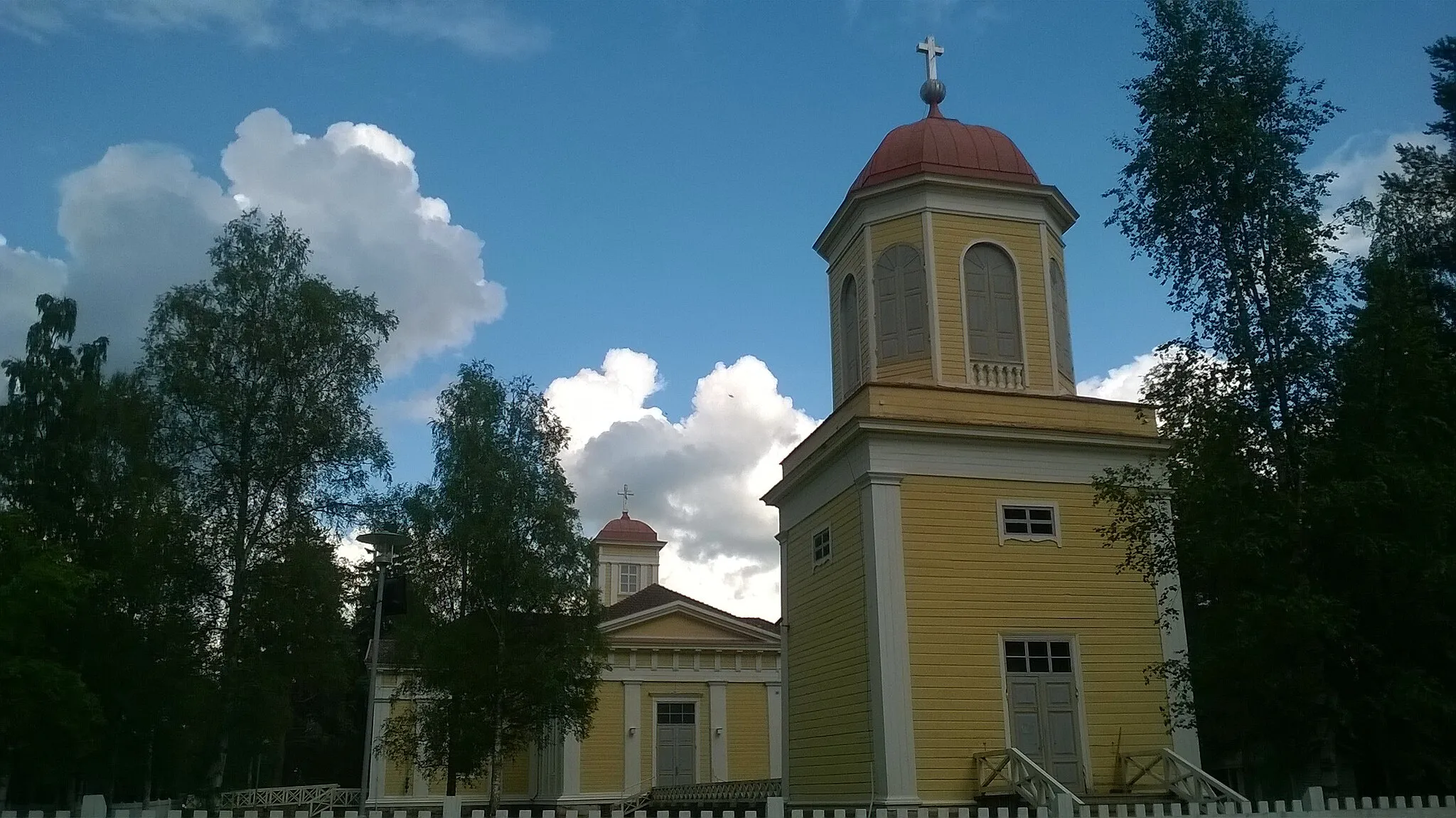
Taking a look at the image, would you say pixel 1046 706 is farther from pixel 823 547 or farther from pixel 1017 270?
pixel 1017 270

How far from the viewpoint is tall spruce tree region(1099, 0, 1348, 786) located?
9984 mm

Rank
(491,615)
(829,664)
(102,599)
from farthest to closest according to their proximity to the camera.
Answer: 1. (491,615)
2. (102,599)
3. (829,664)

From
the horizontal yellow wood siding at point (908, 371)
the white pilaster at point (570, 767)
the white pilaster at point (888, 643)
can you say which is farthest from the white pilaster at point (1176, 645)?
the white pilaster at point (570, 767)

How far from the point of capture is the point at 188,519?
18906 millimetres

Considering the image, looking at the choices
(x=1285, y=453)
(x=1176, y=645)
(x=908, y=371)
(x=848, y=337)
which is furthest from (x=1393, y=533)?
(x=848, y=337)

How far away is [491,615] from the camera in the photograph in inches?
931

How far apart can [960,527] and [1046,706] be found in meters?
2.77

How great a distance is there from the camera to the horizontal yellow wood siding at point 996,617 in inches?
611

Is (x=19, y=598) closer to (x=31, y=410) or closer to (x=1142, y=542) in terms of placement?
(x=31, y=410)

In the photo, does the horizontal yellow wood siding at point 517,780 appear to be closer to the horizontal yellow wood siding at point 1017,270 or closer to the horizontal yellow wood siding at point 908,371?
the horizontal yellow wood siding at point 908,371

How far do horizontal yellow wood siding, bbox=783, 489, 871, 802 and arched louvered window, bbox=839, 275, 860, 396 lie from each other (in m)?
2.60

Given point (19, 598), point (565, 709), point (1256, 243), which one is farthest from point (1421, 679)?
point (19, 598)

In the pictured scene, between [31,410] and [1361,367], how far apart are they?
2382 centimetres

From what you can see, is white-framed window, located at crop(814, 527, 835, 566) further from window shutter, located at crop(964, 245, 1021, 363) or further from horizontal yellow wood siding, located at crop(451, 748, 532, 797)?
horizontal yellow wood siding, located at crop(451, 748, 532, 797)
